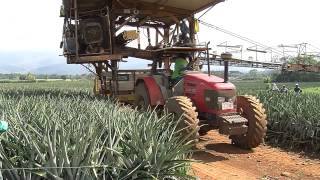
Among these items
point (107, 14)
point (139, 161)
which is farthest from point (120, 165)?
point (107, 14)

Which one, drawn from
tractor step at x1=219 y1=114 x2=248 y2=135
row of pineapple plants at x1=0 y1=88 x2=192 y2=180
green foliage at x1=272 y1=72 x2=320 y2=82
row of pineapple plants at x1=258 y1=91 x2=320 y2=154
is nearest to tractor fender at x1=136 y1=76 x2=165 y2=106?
tractor step at x1=219 y1=114 x2=248 y2=135

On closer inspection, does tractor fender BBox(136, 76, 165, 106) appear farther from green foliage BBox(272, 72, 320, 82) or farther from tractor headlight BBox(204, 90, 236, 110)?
green foliage BBox(272, 72, 320, 82)

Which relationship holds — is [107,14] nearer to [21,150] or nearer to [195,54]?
[195,54]

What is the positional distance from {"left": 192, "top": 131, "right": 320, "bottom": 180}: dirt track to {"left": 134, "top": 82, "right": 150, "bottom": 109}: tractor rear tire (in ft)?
5.21

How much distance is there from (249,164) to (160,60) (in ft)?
11.4

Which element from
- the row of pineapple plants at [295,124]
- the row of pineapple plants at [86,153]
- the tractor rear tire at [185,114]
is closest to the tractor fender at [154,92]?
the tractor rear tire at [185,114]

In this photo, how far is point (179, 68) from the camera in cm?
970

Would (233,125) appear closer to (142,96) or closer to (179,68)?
(179,68)

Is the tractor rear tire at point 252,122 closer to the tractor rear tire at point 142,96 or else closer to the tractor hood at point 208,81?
the tractor hood at point 208,81

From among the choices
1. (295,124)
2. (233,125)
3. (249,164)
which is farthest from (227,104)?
(295,124)

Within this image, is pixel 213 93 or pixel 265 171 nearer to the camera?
pixel 265 171

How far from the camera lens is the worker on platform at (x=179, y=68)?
381 inches

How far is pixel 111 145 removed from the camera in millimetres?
4363

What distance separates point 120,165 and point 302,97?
10.1 meters
